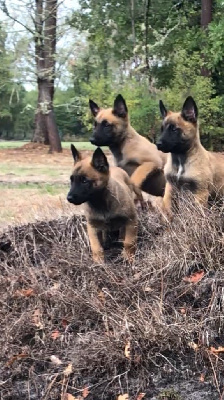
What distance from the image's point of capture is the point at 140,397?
4.46m

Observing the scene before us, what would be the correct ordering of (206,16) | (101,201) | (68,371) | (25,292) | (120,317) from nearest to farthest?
(68,371) → (120,317) → (25,292) → (101,201) → (206,16)

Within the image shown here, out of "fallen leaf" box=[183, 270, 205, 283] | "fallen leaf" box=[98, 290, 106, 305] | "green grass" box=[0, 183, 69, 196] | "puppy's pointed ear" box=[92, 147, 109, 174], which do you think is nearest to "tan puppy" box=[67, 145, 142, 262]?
"puppy's pointed ear" box=[92, 147, 109, 174]

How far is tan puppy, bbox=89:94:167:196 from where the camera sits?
310 inches

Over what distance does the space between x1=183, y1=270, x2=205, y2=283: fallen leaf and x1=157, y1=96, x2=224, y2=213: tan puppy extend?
138 centimetres

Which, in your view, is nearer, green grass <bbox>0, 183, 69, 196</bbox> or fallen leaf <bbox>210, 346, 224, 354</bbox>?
fallen leaf <bbox>210, 346, 224, 354</bbox>

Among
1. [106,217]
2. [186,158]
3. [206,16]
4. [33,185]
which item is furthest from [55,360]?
[206,16]

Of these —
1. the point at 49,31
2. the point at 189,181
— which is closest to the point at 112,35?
the point at 49,31

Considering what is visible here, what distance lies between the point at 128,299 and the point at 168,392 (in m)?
1.08

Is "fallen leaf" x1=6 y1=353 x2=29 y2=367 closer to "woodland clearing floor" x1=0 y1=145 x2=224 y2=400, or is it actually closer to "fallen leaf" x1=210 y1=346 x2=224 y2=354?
"woodland clearing floor" x1=0 y1=145 x2=224 y2=400

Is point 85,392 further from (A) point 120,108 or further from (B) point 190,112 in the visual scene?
(A) point 120,108

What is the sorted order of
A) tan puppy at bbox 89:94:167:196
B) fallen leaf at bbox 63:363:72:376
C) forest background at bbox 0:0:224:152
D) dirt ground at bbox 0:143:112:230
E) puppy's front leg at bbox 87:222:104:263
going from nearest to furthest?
fallen leaf at bbox 63:363:72:376
puppy's front leg at bbox 87:222:104:263
tan puppy at bbox 89:94:167:196
dirt ground at bbox 0:143:112:230
forest background at bbox 0:0:224:152

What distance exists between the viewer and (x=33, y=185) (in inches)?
693

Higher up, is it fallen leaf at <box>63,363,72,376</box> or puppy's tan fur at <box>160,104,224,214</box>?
puppy's tan fur at <box>160,104,224,214</box>

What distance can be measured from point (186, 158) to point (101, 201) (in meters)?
1.27
